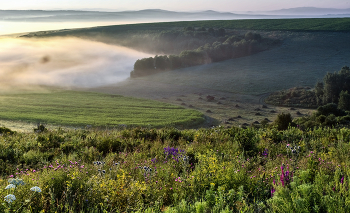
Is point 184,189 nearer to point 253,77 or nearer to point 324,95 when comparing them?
point 324,95

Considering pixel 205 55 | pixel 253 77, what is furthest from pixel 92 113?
pixel 205 55

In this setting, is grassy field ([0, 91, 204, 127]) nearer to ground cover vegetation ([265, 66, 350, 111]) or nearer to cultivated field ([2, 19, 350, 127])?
cultivated field ([2, 19, 350, 127])

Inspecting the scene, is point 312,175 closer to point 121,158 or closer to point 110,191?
point 110,191

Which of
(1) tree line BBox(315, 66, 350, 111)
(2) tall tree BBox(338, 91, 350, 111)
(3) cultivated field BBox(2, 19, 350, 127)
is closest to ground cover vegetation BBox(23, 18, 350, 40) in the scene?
(3) cultivated field BBox(2, 19, 350, 127)

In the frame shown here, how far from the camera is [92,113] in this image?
50688 mm

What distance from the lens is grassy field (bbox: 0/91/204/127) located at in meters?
42.8

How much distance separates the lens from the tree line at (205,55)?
106 m

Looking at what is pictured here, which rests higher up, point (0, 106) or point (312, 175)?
point (312, 175)

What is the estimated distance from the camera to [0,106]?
166 feet

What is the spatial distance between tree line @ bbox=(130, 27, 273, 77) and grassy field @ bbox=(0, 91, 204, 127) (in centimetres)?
4135

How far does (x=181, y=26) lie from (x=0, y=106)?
437 ft

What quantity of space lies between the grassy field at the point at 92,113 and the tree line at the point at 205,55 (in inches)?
1628

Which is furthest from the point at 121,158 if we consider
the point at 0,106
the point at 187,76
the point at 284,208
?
the point at 187,76

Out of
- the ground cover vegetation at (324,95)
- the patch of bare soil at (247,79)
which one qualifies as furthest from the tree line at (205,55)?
the ground cover vegetation at (324,95)
